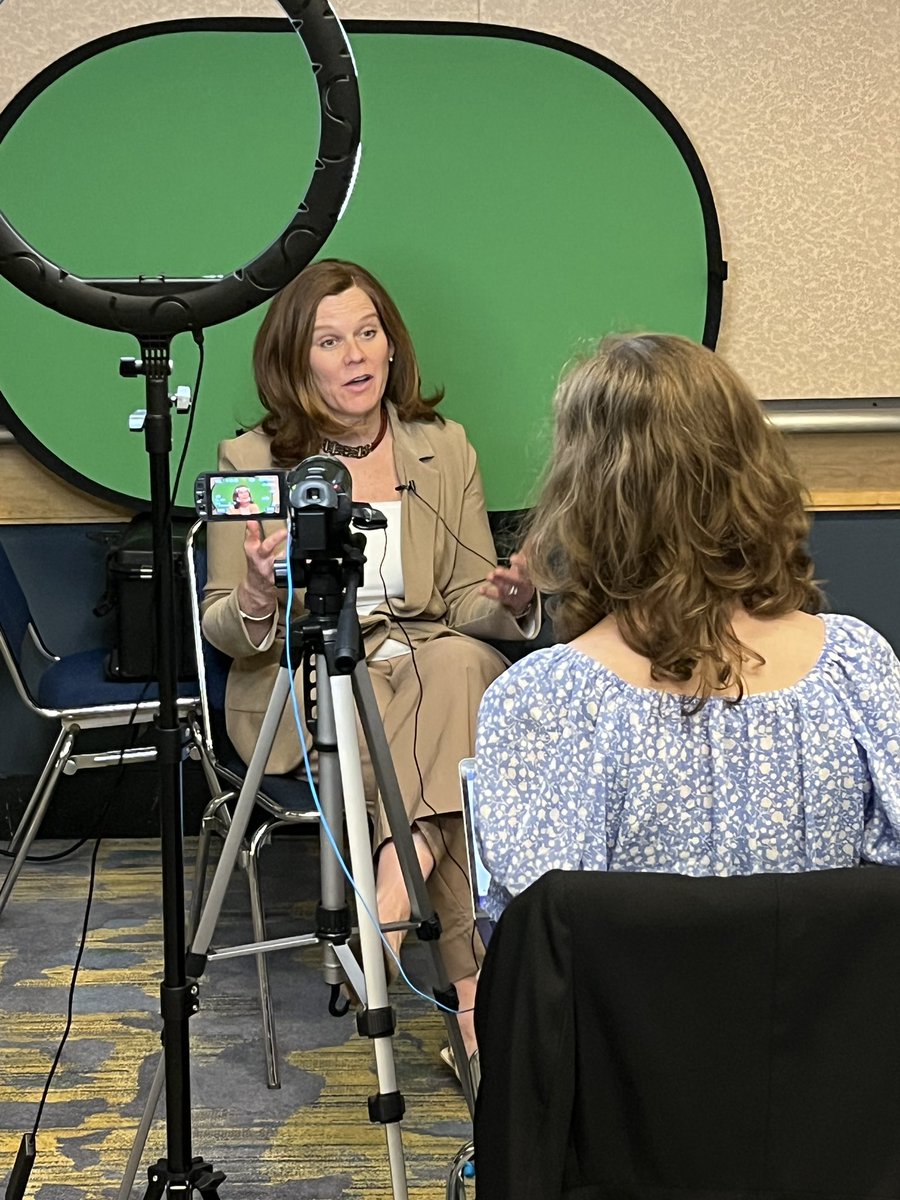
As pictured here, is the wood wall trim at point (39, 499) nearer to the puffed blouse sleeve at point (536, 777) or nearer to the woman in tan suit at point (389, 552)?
the woman in tan suit at point (389, 552)

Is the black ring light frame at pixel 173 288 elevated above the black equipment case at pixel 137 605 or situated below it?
above

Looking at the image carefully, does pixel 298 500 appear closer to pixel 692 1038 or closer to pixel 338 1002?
pixel 692 1038

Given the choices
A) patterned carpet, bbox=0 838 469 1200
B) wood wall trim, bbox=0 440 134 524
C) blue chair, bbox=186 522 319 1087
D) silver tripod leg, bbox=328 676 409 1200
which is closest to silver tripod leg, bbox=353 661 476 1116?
silver tripod leg, bbox=328 676 409 1200

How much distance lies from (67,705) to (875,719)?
172 cm

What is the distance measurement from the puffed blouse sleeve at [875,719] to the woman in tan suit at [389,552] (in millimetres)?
993

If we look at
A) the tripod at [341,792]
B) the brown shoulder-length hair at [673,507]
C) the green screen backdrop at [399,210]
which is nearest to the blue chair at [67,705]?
the green screen backdrop at [399,210]

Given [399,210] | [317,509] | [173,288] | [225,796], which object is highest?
[399,210]

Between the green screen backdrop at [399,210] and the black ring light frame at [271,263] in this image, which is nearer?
the black ring light frame at [271,263]

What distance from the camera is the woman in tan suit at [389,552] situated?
7.50ft

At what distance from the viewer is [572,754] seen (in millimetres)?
1217

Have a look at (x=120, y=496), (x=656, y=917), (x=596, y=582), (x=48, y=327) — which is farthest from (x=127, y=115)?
(x=656, y=917)

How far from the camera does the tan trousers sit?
7.30ft

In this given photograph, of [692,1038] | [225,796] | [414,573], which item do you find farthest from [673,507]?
[414,573]

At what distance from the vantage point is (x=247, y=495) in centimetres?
144
